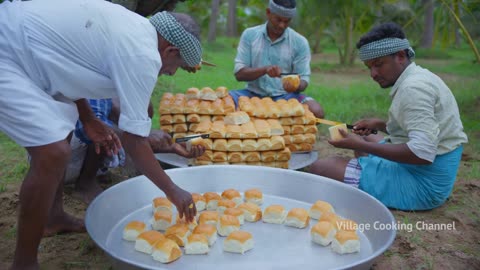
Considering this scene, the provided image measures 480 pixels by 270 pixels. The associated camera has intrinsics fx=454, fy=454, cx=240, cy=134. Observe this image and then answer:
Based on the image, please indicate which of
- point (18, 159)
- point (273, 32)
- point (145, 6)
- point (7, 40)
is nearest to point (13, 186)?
point (18, 159)

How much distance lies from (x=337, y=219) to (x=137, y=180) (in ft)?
4.47

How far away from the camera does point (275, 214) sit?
2902mm

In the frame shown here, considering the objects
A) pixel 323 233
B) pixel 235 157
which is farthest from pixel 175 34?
pixel 235 157

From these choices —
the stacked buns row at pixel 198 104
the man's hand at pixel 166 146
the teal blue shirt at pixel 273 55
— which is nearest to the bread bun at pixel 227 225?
the man's hand at pixel 166 146

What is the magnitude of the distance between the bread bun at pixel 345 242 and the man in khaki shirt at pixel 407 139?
35.9 inches

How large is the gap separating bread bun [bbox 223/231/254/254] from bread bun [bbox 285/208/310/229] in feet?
1.28

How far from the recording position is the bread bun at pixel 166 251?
2.42 metres

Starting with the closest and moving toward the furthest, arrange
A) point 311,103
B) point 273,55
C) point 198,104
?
point 198,104
point 311,103
point 273,55

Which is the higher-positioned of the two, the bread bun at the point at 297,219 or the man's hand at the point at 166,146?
the man's hand at the point at 166,146

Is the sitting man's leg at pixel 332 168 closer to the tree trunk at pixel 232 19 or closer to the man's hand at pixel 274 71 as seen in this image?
the man's hand at pixel 274 71

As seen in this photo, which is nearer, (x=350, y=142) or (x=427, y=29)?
(x=350, y=142)

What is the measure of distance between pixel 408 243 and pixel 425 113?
883mm

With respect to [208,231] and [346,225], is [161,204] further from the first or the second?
[346,225]

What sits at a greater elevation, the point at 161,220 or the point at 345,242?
the point at 345,242
